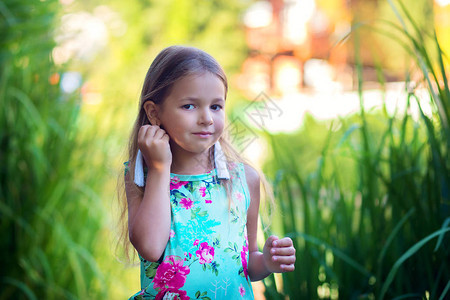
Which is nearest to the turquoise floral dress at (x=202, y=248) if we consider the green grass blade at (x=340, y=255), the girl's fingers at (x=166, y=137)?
the girl's fingers at (x=166, y=137)

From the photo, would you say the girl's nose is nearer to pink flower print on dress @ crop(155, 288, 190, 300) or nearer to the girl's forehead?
the girl's forehead

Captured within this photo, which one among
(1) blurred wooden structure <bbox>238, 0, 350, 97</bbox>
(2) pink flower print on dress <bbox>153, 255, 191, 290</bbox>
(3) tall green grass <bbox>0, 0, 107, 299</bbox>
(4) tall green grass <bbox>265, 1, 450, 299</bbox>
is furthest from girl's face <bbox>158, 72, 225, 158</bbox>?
(1) blurred wooden structure <bbox>238, 0, 350, 97</bbox>

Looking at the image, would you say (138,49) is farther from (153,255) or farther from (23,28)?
(153,255)

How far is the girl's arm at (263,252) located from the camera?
1.04m

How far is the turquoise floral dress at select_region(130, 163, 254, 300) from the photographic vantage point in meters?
1.03

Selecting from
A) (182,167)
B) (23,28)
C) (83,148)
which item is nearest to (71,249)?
(83,148)

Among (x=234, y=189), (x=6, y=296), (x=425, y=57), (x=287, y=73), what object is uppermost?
(x=287, y=73)

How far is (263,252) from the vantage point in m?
1.10

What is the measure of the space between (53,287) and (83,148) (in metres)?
0.70

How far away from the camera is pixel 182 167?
112 centimetres


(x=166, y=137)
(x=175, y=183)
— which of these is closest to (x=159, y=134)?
(x=166, y=137)

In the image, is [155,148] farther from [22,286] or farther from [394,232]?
[22,286]

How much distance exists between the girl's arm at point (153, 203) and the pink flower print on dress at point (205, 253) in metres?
0.07

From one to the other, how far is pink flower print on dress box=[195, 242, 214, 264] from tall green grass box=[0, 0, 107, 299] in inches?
50.5
